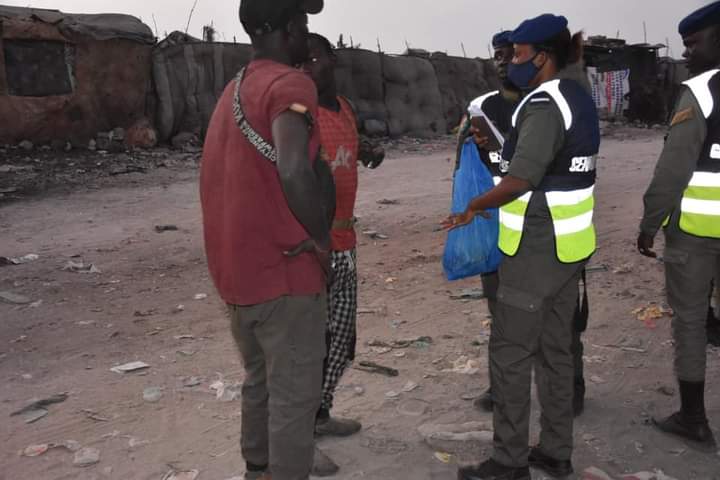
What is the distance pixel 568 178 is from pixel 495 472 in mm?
1151

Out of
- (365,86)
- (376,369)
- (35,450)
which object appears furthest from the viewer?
(365,86)

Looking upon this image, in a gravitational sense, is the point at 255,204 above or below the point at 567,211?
above

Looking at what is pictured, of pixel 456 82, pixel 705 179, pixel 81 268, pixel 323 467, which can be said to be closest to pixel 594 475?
pixel 323 467

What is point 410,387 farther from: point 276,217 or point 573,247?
point 276,217

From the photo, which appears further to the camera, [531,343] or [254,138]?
[531,343]

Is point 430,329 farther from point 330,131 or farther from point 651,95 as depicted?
point 651,95

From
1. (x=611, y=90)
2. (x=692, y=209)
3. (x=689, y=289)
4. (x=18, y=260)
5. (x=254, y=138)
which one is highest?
(x=611, y=90)

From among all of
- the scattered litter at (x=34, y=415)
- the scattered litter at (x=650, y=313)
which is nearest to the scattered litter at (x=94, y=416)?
the scattered litter at (x=34, y=415)

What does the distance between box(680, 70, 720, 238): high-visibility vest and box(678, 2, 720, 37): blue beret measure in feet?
0.63

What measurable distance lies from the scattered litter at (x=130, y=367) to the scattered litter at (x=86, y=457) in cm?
96

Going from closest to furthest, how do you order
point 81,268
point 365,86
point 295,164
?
point 295,164 < point 81,268 < point 365,86

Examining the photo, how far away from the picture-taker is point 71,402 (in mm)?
3592

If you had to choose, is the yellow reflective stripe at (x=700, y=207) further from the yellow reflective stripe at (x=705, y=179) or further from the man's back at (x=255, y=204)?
the man's back at (x=255, y=204)

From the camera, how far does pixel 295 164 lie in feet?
6.16
